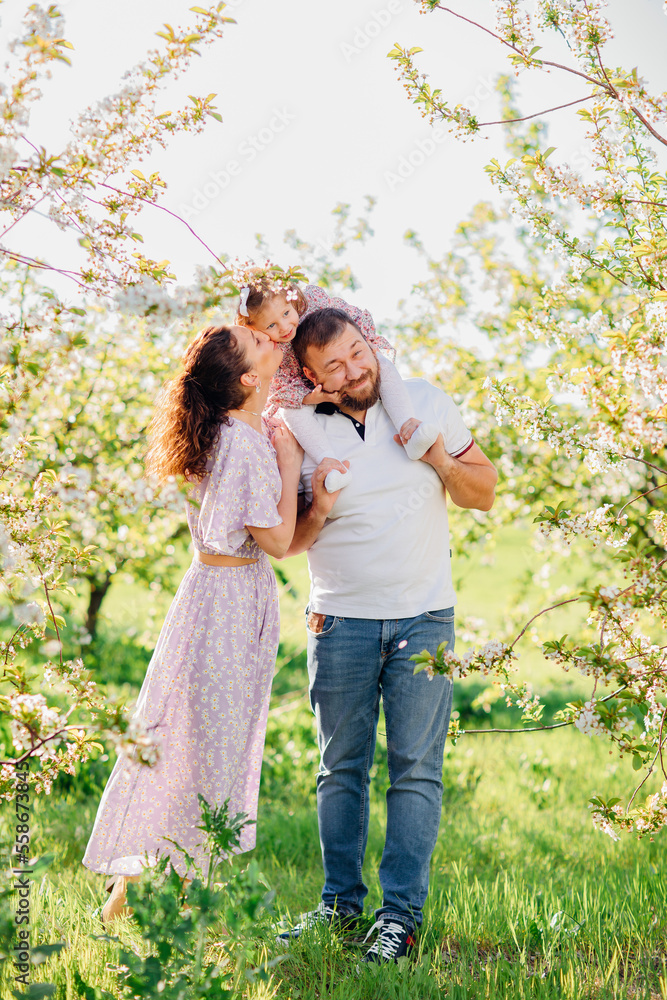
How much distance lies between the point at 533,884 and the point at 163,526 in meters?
3.29

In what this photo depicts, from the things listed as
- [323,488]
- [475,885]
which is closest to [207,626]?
[323,488]

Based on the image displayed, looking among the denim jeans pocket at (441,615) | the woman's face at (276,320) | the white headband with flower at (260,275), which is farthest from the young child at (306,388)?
the denim jeans pocket at (441,615)

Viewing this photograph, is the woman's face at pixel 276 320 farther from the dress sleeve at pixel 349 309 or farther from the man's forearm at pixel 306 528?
the man's forearm at pixel 306 528

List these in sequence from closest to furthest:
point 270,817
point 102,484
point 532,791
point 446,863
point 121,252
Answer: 1. point 102,484
2. point 121,252
3. point 446,863
4. point 270,817
5. point 532,791

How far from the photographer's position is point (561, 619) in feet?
40.0

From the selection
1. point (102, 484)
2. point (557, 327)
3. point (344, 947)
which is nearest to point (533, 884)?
point (344, 947)

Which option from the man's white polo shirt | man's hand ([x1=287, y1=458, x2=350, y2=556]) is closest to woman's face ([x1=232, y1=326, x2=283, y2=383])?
the man's white polo shirt

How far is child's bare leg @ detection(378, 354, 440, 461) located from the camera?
8.03 feet

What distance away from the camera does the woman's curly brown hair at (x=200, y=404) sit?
2.42 m

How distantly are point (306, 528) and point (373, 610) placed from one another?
0.34m

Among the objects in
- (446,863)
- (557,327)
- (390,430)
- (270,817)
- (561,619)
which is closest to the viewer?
(390,430)

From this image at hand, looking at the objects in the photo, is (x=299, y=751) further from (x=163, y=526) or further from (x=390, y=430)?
(x=390, y=430)

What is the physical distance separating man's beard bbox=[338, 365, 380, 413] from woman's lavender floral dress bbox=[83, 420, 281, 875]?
291mm

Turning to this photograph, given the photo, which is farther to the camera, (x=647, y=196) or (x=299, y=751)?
(x=299, y=751)
